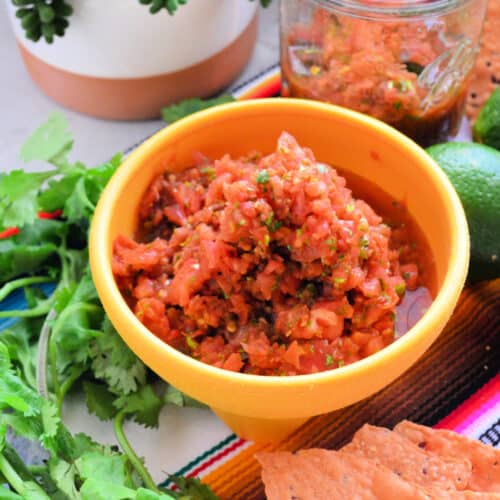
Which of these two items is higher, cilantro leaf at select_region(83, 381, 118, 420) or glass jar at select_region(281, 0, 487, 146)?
glass jar at select_region(281, 0, 487, 146)

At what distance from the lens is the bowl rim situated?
87 cm

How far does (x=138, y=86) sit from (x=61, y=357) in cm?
60

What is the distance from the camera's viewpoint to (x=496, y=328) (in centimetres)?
118

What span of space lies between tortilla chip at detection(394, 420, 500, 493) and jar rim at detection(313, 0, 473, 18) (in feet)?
2.02

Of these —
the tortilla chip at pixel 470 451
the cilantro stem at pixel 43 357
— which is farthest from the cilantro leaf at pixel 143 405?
the tortilla chip at pixel 470 451

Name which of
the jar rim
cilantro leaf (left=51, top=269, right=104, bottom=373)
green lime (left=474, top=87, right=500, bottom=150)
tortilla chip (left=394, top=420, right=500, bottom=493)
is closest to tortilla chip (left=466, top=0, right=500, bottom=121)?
green lime (left=474, top=87, right=500, bottom=150)

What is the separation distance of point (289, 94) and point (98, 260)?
1.88 feet

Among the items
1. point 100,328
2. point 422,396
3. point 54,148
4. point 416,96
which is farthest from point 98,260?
point 416,96

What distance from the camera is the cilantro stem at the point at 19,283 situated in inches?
45.9

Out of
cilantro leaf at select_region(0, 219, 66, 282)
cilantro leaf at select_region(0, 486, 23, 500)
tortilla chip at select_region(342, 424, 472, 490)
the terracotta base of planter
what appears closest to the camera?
cilantro leaf at select_region(0, 486, 23, 500)

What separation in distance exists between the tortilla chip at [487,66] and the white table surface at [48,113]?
427 millimetres

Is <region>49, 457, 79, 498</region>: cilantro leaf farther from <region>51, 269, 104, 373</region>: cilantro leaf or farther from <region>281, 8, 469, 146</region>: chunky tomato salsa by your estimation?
<region>281, 8, 469, 146</region>: chunky tomato salsa

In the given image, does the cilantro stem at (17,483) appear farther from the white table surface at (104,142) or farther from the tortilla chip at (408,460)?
the tortilla chip at (408,460)

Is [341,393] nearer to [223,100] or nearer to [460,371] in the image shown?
[460,371]
